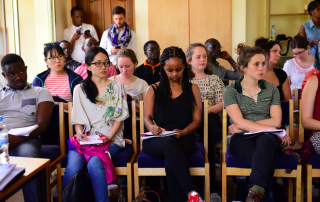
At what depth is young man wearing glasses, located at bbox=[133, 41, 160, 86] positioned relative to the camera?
360cm

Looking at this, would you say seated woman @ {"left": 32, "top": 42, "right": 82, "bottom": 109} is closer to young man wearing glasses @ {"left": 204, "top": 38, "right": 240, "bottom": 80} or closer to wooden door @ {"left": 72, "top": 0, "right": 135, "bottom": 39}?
young man wearing glasses @ {"left": 204, "top": 38, "right": 240, "bottom": 80}

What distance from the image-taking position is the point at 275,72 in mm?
2838

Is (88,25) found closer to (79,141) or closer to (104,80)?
(104,80)

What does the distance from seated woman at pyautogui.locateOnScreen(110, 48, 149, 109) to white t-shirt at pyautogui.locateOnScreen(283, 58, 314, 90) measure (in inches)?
78.3

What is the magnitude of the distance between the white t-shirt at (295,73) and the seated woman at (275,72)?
1.09 m

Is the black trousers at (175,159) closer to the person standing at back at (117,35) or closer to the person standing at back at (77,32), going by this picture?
the person standing at back at (117,35)

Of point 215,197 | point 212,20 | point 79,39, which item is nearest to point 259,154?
point 215,197

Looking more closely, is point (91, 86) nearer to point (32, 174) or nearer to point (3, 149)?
point (3, 149)

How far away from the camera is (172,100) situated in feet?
7.47

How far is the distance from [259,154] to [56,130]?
1648 millimetres

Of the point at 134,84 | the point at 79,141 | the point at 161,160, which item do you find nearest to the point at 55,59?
the point at 134,84

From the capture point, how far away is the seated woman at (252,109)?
1.97 metres

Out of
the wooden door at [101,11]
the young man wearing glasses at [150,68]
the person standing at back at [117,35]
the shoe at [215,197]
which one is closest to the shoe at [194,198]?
the shoe at [215,197]

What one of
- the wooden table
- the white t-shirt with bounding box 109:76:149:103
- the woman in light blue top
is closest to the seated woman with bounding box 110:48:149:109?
the white t-shirt with bounding box 109:76:149:103
